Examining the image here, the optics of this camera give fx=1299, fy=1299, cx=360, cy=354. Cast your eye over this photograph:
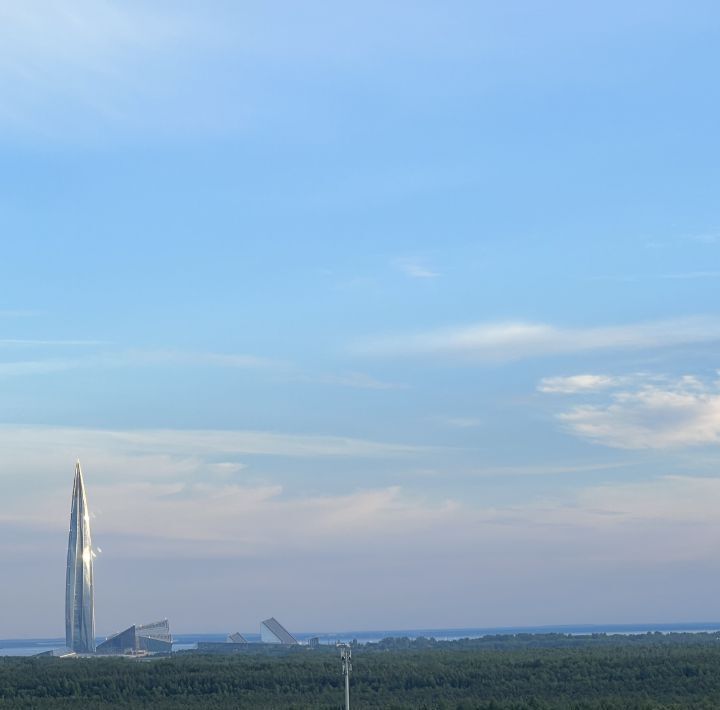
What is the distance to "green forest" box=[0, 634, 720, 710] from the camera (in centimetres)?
10950

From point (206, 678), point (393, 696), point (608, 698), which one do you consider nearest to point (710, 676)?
point (608, 698)

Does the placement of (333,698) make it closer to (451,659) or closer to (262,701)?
(262,701)

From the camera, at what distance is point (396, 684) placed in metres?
129

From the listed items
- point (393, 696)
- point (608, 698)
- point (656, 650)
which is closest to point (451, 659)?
point (656, 650)

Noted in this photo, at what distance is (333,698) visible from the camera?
11425 centimetres

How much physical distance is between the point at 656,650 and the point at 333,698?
77187mm

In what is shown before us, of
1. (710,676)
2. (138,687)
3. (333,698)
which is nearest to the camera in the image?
(333,698)

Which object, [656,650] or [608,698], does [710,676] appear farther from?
[656,650]

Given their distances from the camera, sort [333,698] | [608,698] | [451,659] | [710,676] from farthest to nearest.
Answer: [451,659] < [710,676] < [333,698] < [608,698]

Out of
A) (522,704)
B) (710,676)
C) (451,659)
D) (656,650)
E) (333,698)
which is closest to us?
(522,704)

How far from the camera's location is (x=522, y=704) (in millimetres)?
97938

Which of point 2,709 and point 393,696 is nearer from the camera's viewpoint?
point 2,709

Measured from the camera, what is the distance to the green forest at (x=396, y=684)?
359 ft

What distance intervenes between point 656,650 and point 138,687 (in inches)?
3108
